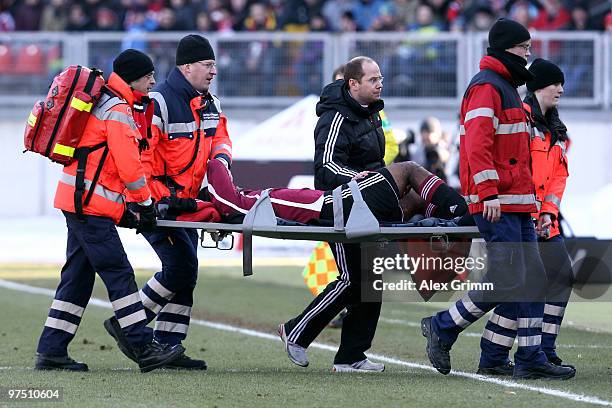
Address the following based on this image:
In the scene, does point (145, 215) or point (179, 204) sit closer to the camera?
point (145, 215)

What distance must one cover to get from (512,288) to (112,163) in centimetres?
254

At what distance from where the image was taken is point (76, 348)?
1067cm

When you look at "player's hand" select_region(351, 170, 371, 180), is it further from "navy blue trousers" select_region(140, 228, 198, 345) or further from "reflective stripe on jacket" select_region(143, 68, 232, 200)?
"navy blue trousers" select_region(140, 228, 198, 345)

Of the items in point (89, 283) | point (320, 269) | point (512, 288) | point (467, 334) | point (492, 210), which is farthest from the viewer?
point (320, 269)

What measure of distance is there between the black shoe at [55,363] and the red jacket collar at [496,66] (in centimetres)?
316

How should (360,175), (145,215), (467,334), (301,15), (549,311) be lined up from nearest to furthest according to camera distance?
1. (145,215)
2. (360,175)
3. (549,311)
4. (467,334)
5. (301,15)

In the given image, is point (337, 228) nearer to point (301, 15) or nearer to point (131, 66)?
A: point (131, 66)

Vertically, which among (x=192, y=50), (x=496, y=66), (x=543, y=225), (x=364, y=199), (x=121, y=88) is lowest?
(x=543, y=225)

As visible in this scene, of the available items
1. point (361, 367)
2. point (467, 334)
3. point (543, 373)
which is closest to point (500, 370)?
point (543, 373)

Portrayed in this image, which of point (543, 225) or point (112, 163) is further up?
point (112, 163)

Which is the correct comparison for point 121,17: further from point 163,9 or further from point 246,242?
point 246,242

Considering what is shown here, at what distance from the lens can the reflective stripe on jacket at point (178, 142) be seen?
9211 mm

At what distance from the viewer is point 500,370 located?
29.5 feet

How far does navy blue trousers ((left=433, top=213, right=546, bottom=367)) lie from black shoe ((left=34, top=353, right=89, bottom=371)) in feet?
7.56
